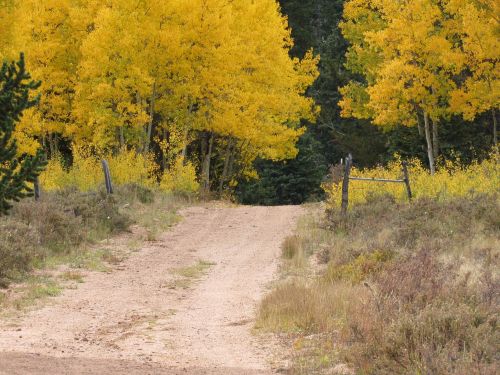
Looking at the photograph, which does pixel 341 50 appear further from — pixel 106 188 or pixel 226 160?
pixel 106 188

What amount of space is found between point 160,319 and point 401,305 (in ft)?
13.6

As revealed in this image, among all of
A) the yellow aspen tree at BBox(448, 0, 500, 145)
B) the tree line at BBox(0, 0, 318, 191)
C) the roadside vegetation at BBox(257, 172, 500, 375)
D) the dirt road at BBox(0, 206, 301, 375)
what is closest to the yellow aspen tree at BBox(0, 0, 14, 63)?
the tree line at BBox(0, 0, 318, 191)

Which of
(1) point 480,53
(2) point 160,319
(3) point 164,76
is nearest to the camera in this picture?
(2) point 160,319

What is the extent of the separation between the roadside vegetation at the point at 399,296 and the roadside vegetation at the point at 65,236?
13.1 ft

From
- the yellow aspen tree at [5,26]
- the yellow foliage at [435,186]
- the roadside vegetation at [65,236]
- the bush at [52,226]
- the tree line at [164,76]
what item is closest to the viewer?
the roadside vegetation at [65,236]

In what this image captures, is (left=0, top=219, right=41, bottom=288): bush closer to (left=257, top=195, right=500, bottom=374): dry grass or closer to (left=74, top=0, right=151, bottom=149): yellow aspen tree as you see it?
(left=257, top=195, right=500, bottom=374): dry grass

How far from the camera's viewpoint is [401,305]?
391 inches

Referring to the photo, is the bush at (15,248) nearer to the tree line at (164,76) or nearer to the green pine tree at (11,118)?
the green pine tree at (11,118)

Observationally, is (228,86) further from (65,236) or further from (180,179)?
(65,236)

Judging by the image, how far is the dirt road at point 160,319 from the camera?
31.1 ft

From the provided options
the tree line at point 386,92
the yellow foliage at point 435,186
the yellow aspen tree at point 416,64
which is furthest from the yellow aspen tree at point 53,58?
the yellow foliage at point 435,186

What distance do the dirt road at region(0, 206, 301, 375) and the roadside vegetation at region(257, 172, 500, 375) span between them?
0.62m

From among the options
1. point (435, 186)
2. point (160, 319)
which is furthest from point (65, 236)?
point (435, 186)

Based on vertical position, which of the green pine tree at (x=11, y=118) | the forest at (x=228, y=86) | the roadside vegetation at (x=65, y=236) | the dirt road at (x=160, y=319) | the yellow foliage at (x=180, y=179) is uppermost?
the forest at (x=228, y=86)
